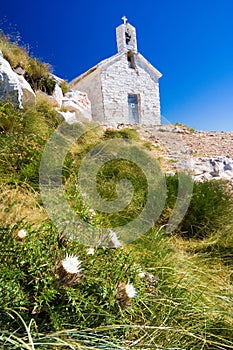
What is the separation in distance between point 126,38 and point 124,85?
6.87 ft

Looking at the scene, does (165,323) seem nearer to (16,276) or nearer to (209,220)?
(16,276)

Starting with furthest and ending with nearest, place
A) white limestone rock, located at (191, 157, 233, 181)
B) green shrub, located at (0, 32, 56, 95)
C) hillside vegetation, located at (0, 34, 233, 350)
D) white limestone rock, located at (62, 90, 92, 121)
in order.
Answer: white limestone rock, located at (62, 90, 92, 121) < green shrub, located at (0, 32, 56, 95) < white limestone rock, located at (191, 157, 233, 181) < hillside vegetation, located at (0, 34, 233, 350)

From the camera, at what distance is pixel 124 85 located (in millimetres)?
11500

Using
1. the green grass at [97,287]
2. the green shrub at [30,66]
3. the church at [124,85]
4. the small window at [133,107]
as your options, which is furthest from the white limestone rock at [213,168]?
the small window at [133,107]

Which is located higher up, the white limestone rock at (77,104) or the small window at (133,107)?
the small window at (133,107)

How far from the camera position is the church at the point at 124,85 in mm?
10922

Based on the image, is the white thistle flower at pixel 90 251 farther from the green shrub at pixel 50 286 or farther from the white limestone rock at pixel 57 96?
the white limestone rock at pixel 57 96

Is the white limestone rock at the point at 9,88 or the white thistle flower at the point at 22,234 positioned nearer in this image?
the white thistle flower at the point at 22,234

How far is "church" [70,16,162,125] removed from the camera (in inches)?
430

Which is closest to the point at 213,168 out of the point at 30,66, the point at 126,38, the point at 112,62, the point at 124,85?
the point at 30,66

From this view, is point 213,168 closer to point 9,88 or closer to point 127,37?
point 9,88

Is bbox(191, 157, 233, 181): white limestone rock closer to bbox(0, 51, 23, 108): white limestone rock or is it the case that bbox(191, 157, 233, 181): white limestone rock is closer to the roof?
Answer: bbox(0, 51, 23, 108): white limestone rock

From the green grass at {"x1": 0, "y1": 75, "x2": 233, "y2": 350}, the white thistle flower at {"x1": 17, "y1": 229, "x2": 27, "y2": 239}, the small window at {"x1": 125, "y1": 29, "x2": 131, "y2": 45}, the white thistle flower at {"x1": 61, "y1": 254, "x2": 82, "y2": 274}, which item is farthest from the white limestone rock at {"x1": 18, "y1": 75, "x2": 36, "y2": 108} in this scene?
the small window at {"x1": 125, "y1": 29, "x2": 131, "y2": 45}

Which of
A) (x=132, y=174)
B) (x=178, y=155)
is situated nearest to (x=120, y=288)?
(x=132, y=174)
